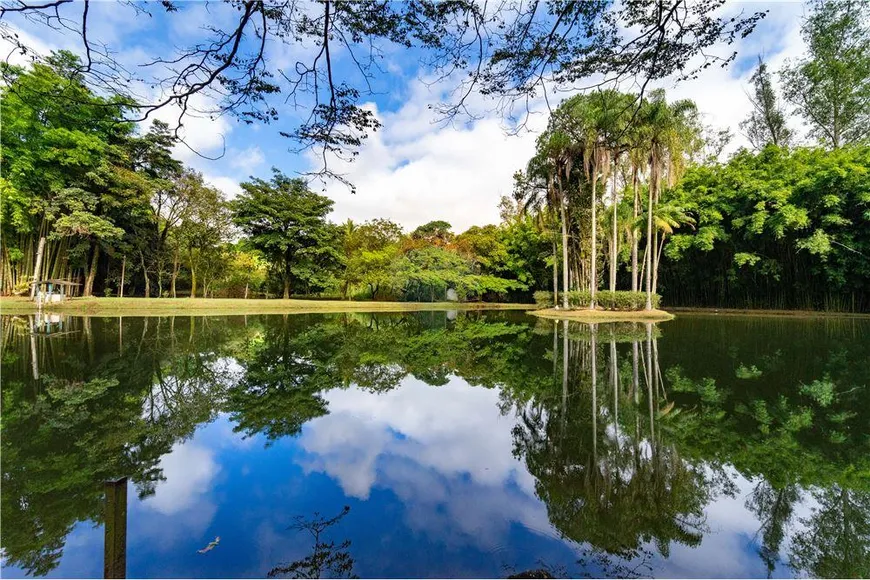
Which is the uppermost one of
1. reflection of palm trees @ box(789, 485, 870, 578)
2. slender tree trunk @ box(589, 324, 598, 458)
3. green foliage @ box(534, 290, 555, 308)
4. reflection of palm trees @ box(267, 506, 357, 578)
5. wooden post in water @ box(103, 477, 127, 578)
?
green foliage @ box(534, 290, 555, 308)

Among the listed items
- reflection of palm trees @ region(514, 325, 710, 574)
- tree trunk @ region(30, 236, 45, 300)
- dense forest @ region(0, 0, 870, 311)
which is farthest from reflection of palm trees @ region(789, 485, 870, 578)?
tree trunk @ region(30, 236, 45, 300)

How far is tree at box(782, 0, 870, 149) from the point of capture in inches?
732

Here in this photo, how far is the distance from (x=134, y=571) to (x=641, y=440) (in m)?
4.32

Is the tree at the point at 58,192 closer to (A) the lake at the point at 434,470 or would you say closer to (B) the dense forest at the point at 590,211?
(B) the dense forest at the point at 590,211

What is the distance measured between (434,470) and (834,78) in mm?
28876

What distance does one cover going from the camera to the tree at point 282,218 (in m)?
26.6

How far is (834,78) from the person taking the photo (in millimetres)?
19844

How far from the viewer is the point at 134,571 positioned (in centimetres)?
228

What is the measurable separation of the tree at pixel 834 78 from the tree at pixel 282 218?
2942 centimetres

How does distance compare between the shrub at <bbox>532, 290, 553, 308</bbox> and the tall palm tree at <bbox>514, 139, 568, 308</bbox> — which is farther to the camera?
the shrub at <bbox>532, 290, 553, 308</bbox>

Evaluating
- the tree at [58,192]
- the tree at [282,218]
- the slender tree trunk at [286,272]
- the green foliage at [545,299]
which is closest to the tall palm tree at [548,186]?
the green foliage at [545,299]

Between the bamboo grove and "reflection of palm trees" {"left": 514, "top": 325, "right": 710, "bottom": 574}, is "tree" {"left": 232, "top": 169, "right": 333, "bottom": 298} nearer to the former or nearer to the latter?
the bamboo grove

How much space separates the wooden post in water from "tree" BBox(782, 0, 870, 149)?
27.6 meters

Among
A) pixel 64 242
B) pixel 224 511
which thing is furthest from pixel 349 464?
pixel 64 242
